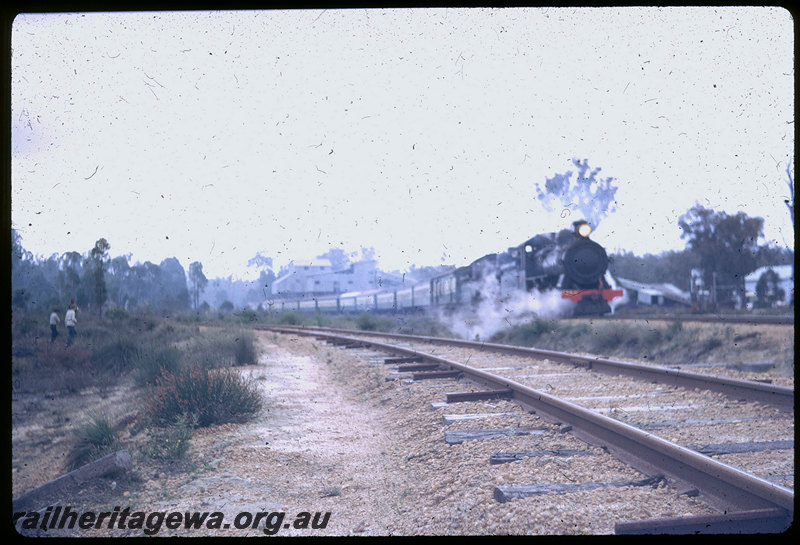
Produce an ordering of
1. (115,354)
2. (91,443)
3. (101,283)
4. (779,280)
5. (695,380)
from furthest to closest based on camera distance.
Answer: (779,280) → (101,283) → (115,354) → (695,380) → (91,443)

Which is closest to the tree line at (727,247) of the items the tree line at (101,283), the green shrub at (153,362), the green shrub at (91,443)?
the tree line at (101,283)

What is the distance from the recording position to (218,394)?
21.9 ft

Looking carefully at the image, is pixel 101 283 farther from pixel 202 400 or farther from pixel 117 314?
pixel 202 400

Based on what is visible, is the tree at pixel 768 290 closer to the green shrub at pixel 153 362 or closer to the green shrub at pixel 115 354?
the green shrub at pixel 153 362

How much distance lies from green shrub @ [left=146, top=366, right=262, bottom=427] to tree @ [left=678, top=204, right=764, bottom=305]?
3340 cm

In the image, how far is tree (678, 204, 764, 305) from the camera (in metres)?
33.6

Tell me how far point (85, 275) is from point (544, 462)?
57.0 ft

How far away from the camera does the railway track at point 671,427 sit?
9.86 ft

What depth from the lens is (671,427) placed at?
4.91 meters

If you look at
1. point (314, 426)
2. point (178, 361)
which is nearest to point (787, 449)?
point (314, 426)

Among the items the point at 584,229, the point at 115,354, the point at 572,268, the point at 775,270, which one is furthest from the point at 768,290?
the point at 115,354

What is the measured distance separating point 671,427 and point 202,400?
197 inches

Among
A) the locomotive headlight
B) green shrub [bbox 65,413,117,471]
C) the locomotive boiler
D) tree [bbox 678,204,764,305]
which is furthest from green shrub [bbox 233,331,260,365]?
tree [bbox 678,204,764,305]

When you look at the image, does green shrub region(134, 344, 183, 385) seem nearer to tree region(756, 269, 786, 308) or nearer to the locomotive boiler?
the locomotive boiler
